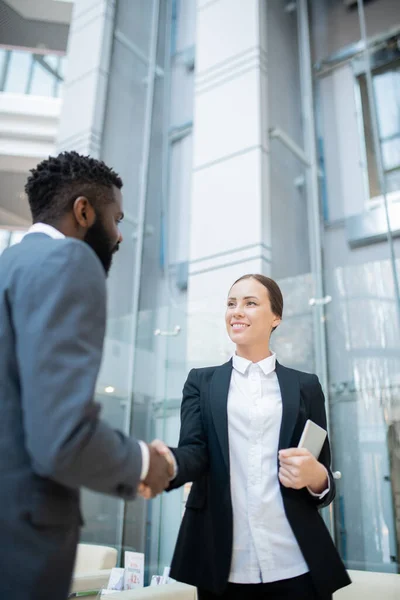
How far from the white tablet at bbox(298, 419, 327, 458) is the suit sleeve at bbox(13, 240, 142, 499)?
24.1 inches

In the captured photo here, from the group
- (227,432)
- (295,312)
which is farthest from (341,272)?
(227,432)

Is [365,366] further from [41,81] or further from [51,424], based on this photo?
[41,81]

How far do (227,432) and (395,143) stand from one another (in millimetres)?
4336

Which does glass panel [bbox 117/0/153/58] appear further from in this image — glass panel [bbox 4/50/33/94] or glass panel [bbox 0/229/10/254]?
glass panel [bbox 0/229/10/254]

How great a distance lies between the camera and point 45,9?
746 cm

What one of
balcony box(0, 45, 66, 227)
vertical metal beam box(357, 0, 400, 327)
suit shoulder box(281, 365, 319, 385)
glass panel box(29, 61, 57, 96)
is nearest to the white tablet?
suit shoulder box(281, 365, 319, 385)

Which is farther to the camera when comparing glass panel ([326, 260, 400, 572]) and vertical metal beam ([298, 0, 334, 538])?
vertical metal beam ([298, 0, 334, 538])

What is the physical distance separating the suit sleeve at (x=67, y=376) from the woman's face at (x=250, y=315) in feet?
2.44

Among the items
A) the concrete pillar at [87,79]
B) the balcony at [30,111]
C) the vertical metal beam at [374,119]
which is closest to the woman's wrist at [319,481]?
the vertical metal beam at [374,119]

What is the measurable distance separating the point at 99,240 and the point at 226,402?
0.65 meters

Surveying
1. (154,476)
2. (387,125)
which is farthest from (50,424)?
(387,125)

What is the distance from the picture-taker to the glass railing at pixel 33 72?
775 centimetres

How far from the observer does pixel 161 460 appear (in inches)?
46.9

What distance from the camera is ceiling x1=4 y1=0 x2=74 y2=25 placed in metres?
7.05
